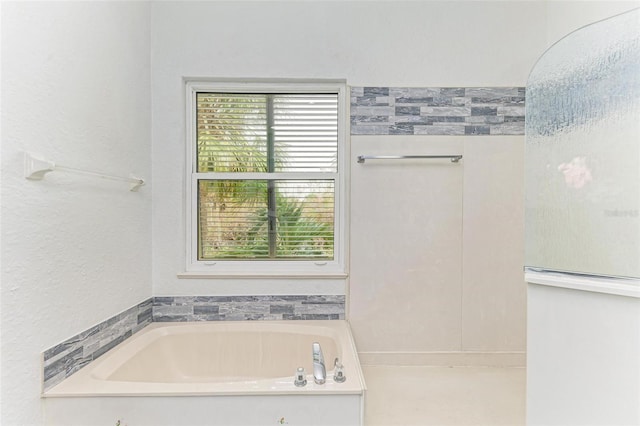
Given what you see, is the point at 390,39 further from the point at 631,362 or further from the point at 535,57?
the point at 631,362

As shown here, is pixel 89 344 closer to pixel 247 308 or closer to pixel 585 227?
pixel 247 308

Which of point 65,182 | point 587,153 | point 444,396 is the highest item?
point 587,153

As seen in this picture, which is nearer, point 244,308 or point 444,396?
point 444,396

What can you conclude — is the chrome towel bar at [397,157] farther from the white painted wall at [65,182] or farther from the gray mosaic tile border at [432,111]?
the white painted wall at [65,182]

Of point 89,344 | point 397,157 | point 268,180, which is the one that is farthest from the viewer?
point 268,180

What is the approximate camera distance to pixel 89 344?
151 centimetres

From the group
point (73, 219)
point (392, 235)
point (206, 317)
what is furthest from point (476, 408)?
point (73, 219)

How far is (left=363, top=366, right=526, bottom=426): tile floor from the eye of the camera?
1.60 m

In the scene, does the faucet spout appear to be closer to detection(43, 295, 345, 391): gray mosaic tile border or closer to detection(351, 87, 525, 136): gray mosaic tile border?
detection(43, 295, 345, 391): gray mosaic tile border

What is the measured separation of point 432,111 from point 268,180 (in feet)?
3.54

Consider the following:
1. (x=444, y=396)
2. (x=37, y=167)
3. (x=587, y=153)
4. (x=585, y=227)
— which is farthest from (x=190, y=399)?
(x=587, y=153)

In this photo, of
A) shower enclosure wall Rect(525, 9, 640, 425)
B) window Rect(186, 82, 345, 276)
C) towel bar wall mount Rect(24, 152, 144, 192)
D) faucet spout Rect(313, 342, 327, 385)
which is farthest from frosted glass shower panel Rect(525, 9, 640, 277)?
towel bar wall mount Rect(24, 152, 144, 192)

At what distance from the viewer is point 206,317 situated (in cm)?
212

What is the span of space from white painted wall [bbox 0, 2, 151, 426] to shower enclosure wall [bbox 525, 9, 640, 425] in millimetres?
1802
